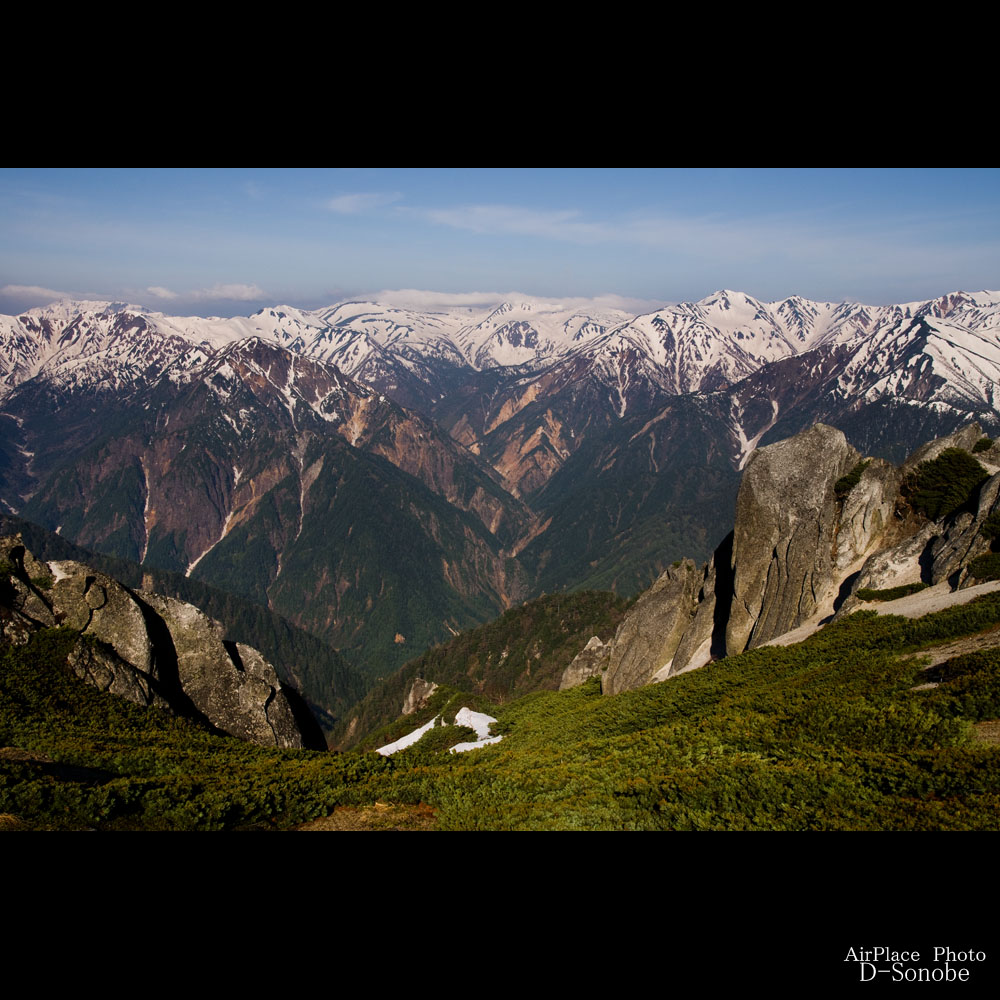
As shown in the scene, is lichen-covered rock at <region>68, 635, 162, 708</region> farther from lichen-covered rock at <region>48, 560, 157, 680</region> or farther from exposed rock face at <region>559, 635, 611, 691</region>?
exposed rock face at <region>559, 635, 611, 691</region>

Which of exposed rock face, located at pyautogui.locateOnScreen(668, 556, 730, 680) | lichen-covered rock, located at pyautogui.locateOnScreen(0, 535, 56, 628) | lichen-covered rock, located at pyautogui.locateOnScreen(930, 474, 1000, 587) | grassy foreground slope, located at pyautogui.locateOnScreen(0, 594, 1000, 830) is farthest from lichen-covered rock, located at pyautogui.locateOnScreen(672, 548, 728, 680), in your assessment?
lichen-covered rock, located at pyautogui.locateOnScreen(0, 535, 56, 628)

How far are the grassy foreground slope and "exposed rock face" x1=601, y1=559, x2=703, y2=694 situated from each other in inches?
1019

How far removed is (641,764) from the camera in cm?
1981

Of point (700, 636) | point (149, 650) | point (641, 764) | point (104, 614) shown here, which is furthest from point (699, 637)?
point (104, 614)

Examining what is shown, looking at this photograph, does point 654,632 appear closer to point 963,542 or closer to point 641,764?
point 963,542

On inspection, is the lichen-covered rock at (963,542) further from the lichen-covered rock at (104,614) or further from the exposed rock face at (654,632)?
the lichen-covered rock at (104,614)

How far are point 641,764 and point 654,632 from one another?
1578 inches

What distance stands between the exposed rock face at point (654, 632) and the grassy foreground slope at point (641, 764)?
25.9m

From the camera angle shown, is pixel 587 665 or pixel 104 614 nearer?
pixel 104 614

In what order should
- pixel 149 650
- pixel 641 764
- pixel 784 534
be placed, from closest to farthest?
pixel 641 764
pixel 149 650
pixel 784 534

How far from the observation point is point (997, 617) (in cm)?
2547
